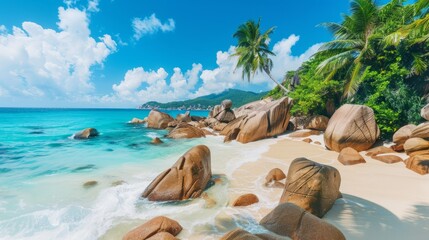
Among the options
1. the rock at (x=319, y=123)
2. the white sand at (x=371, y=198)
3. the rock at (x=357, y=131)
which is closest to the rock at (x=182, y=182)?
the white sand at (x=371, y=198)

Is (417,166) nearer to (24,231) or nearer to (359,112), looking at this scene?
(359,112)

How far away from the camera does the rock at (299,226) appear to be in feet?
10.2

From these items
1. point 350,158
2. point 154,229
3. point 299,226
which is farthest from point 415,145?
point 154,229

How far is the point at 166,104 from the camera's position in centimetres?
15825

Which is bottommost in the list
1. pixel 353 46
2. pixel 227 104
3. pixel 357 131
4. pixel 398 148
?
pixel 398 148

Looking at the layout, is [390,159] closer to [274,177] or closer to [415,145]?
[415,145]

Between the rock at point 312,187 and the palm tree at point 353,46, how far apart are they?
10.6 metres

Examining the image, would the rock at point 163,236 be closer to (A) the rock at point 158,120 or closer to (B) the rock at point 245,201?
(B) the rock at point 245,201

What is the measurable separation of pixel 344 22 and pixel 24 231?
66.8 feet

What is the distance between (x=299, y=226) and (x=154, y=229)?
2.61 meters

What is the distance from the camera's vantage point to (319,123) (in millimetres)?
13711

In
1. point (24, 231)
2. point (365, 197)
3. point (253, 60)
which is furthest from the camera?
point (253, 60)

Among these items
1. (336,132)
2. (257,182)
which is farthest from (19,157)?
(336,132)

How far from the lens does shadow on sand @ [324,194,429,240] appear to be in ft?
11.7
